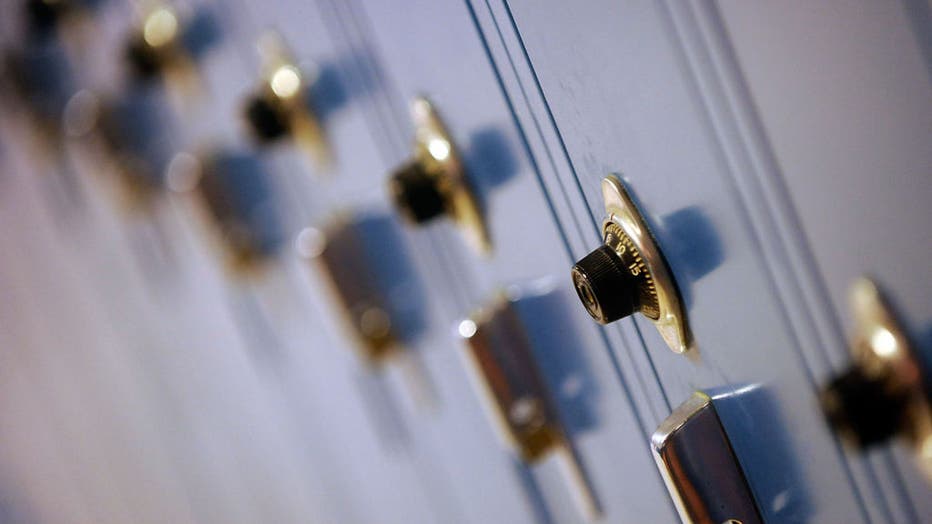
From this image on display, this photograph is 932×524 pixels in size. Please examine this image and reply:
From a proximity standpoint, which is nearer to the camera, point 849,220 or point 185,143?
point 849,220

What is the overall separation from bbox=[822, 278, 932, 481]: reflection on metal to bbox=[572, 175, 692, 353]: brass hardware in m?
0.14

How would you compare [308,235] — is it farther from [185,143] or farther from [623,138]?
[623,138]

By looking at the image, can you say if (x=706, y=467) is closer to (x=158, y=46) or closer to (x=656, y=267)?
(x=656, y=267)

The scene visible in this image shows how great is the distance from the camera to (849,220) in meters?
0.38

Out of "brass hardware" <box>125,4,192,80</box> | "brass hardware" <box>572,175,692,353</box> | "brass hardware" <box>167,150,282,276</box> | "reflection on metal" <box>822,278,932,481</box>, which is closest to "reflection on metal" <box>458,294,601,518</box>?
"brass hardware" <box>572,175,692,353</box>

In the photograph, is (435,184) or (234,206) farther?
(234,206)

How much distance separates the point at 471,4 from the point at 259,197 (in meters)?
0.73

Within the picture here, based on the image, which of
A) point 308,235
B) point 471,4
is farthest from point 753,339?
point 308,235

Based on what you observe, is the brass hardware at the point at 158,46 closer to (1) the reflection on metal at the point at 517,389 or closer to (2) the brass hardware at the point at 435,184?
(2) the brass hardware at the point at 435,184

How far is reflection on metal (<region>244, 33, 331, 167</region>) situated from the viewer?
105 cm

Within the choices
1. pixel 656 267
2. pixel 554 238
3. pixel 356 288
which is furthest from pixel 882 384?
pixel 356 288

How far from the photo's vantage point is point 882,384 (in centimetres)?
37

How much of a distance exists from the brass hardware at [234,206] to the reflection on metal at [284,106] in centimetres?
21

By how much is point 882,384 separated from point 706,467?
0.18 m
